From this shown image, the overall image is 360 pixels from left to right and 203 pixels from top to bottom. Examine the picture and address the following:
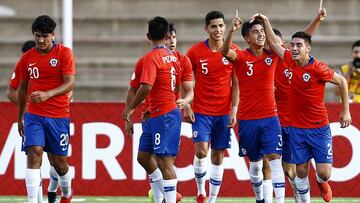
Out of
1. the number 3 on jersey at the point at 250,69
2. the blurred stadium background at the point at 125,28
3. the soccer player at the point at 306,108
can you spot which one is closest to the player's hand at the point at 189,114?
the number 3 on jersey at the point at 250,69

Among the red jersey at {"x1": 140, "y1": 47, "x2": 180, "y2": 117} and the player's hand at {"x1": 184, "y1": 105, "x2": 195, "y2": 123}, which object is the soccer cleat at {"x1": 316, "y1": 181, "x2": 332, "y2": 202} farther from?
the red jersey at {"x1": 140, "y1": 47, "x2": 180, "y2": 117}

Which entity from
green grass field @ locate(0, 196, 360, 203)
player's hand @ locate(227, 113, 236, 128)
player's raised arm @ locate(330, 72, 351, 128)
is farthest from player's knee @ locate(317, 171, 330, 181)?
green grass field @ locate(0, 196, 360, 203)

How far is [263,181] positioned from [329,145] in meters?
1.02

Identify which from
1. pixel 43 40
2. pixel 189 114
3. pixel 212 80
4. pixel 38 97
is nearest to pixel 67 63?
pixel 43 40

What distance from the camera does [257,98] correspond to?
14.1 meters

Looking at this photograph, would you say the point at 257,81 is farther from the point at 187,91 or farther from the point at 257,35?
the point at 187,91

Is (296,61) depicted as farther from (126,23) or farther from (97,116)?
(126,23)

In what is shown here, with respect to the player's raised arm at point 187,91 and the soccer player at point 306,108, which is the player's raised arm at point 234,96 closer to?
the soccer player at point 306,108

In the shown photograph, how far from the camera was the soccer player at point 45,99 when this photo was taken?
13641 millimetres

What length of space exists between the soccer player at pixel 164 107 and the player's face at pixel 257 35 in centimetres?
116

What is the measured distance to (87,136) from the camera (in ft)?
57.1

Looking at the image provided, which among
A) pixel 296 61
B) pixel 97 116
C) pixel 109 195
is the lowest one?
pixel 109 195

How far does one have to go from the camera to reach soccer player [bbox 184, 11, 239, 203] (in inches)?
593

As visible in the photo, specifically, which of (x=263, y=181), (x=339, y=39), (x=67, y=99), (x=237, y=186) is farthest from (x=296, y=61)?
(x=339, y=39)
